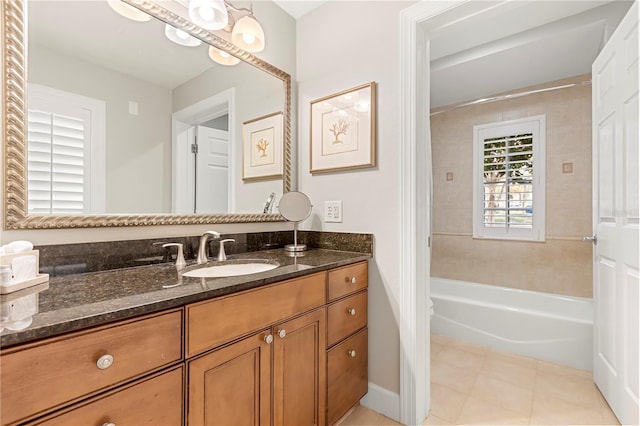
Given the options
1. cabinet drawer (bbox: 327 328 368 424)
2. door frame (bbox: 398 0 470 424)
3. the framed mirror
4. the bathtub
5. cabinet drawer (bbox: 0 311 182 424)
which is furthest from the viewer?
the bathtub

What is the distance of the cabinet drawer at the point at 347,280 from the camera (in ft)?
4.37

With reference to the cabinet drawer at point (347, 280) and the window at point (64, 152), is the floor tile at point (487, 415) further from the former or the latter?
the window at point (64, 152)

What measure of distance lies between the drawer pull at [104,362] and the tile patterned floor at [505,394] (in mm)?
1260

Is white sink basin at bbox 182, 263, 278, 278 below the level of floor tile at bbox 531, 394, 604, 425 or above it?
above

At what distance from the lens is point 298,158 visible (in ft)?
6.39

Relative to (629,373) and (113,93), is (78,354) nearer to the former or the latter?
(113,93)

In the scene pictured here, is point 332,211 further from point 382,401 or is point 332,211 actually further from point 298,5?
point 298,5

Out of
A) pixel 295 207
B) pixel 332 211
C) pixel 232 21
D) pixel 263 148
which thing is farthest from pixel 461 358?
pixel 232 21

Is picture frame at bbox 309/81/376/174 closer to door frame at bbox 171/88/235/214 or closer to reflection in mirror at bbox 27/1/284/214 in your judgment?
reflection in mirror at bbox 27/1/284/214

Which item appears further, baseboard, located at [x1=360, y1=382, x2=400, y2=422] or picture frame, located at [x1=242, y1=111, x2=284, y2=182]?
picture frame, located at [x1=242, y1=111, x2=284, y2=182]

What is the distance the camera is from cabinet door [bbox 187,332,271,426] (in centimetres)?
84

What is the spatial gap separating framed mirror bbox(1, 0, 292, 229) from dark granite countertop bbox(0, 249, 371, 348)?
0.84 feet

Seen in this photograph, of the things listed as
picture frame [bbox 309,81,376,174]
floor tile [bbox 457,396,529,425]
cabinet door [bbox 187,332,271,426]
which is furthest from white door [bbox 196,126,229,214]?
floor tile [bbox 457,396,529,425]

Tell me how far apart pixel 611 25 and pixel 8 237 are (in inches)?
123
